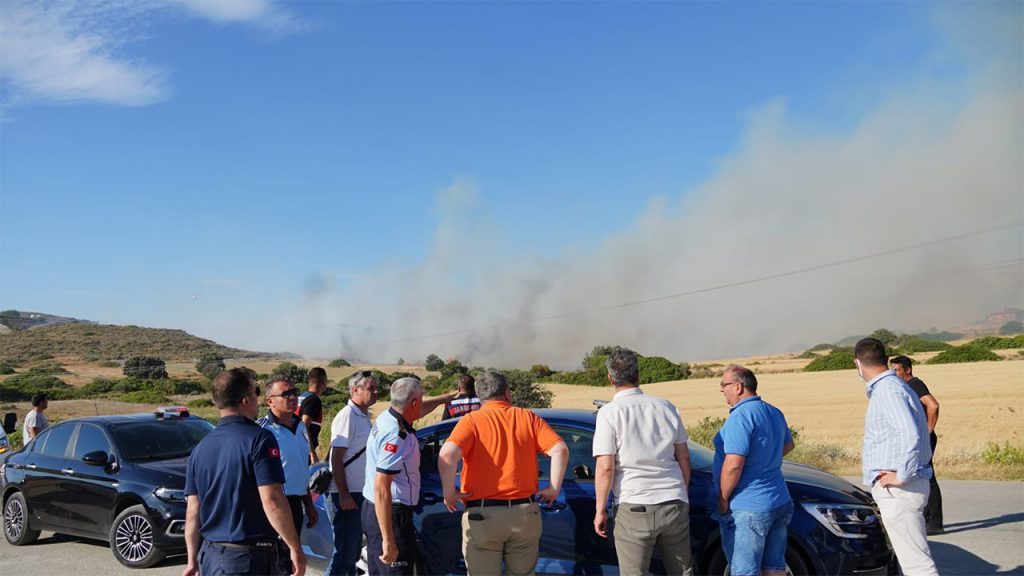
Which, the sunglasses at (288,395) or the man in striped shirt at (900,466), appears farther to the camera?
the sunglasses at (288,395)

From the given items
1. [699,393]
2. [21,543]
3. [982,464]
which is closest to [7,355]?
[699,393]

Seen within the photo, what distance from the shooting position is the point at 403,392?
15.6 ft

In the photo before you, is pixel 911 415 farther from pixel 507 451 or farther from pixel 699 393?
pixel 699 393

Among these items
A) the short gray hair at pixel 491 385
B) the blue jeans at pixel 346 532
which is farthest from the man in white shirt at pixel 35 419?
the short gray hair at pixel 491 385

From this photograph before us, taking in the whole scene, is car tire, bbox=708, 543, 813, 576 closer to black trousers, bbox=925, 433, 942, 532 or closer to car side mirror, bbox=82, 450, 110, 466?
black trousers, bbox=925, 433, 942, 532

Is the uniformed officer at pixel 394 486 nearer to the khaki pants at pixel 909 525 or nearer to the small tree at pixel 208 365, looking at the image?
the khaki pants at pixel 909 525

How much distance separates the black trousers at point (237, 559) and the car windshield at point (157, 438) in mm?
4560

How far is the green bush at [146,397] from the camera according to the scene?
48406 millimetres

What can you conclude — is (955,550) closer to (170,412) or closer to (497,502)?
(497,502)

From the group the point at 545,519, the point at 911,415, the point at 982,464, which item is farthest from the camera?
the point at 982,464

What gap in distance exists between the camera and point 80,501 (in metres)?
7.88

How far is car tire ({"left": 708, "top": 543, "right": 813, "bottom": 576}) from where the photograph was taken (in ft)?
16.8

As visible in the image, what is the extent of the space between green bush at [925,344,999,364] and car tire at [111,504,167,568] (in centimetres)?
5153

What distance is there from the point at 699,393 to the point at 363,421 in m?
36.7
